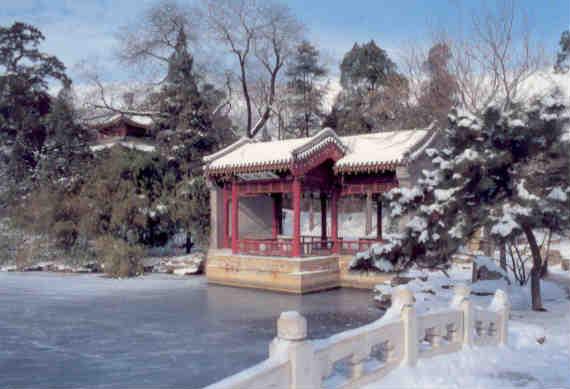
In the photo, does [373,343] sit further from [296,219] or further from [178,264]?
[178,264]

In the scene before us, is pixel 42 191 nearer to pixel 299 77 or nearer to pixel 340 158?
pixel 340 158

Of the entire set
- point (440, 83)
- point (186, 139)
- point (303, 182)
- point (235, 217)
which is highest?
point (440, 83)

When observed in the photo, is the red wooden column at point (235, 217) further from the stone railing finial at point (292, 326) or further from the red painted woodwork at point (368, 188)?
the stone railing finial at point (292, 326)

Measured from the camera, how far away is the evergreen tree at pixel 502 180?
25.8ft

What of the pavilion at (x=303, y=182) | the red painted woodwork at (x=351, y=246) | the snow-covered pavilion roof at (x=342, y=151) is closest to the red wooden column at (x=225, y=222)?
the pavilion at (x=303, y=182)

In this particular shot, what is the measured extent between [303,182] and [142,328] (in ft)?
21.5

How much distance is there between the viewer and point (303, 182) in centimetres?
1497

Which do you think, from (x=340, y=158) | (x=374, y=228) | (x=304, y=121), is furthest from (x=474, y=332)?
(x=304, y=121)

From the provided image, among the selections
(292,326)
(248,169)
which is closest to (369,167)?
(248,169)

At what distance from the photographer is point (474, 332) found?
6449mm

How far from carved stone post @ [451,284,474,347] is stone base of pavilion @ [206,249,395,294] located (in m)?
8.02

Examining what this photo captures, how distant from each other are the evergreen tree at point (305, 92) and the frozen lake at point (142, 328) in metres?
16.6

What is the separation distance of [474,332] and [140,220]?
46.7 ft

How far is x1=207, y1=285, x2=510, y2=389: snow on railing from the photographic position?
144 inches
